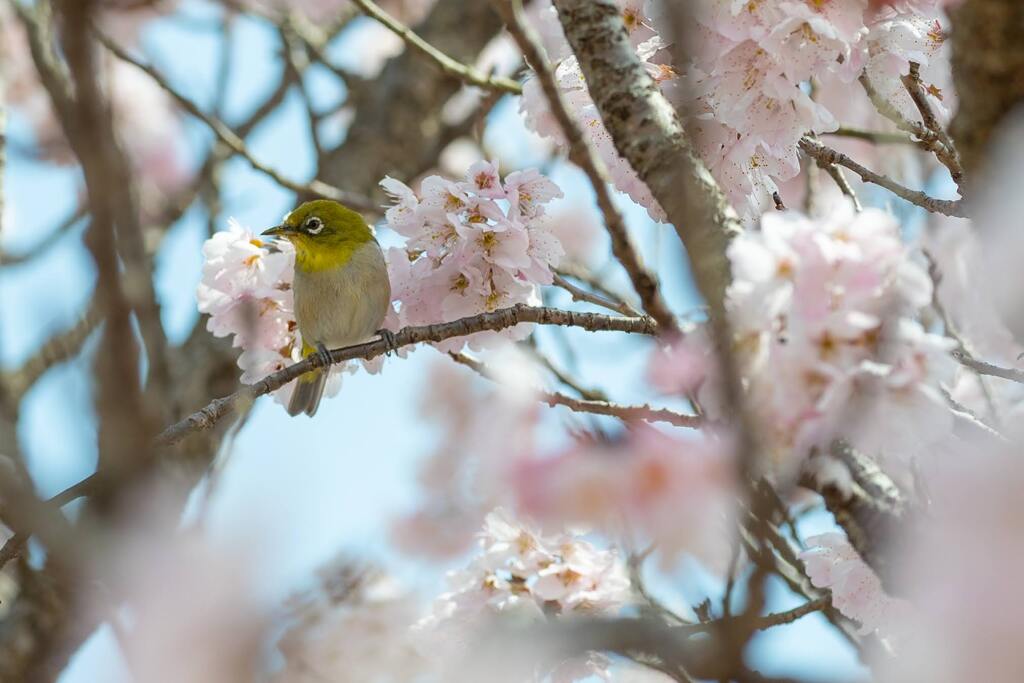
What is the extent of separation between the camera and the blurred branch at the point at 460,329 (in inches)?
83.5

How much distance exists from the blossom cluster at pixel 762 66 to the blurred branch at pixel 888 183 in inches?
3.7

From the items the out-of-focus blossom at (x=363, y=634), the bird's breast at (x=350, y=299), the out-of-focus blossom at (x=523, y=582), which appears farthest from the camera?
the bird's breast at (x=350, y=299)

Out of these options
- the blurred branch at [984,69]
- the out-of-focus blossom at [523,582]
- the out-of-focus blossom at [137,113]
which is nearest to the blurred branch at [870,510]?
the blurred branch at [984,69]

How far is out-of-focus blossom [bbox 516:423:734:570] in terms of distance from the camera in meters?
2.40

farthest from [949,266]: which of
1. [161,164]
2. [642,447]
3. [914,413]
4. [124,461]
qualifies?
[161,164]

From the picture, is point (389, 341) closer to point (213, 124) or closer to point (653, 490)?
point (653, 490)

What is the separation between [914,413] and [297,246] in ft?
8.39

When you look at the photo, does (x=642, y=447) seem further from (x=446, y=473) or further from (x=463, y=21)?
(x=463, y=21)

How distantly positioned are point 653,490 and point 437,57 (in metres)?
1.42

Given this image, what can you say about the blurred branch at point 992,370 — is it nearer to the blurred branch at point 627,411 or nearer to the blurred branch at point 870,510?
the blurred branch at point 627,411

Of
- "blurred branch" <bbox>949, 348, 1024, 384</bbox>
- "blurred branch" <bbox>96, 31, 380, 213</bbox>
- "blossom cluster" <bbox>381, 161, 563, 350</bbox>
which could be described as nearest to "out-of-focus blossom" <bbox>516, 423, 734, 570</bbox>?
"blossom cluster" <bbox>381, 161, 563, 350</bbox>

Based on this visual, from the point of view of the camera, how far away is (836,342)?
1457 millimetres

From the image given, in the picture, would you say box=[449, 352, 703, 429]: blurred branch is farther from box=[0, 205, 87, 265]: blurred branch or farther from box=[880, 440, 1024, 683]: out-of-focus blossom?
box=[0, 205, 87, 265]: blurred branch

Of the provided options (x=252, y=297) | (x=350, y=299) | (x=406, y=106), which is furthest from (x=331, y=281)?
(x=406, y=106)
